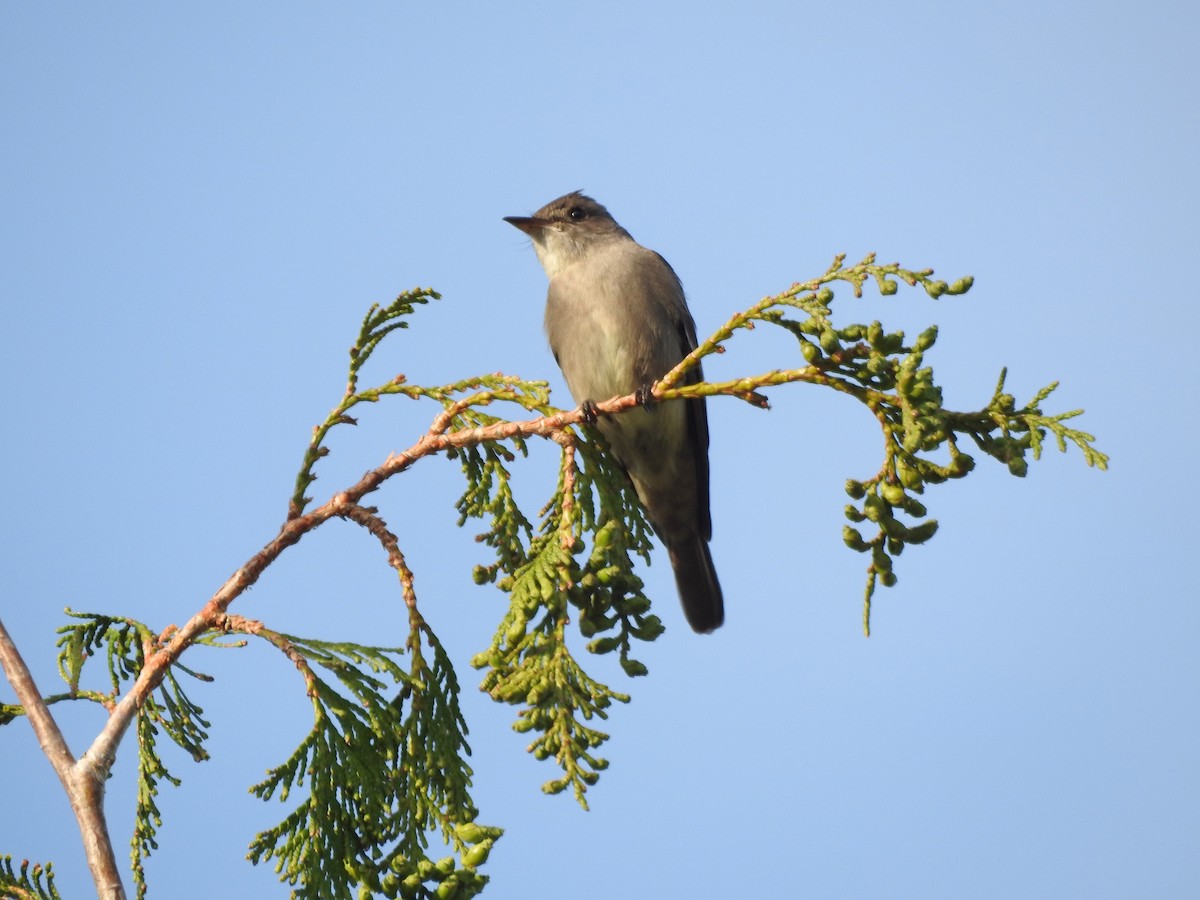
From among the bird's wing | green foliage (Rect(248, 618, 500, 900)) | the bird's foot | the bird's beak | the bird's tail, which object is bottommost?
green foliage (Rect(248, 618, 500, 900))

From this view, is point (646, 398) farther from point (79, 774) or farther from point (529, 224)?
point (529, 224)

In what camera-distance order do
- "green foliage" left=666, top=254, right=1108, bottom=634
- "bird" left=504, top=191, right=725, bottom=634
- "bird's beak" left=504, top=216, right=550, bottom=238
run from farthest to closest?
"bird's beak" left=504, top=216, right=550, bottom=238 → "bird" left=504, top=191, right=725, bottom=634 → "green foliage" left=666, top=254, right=1108, bottom=634

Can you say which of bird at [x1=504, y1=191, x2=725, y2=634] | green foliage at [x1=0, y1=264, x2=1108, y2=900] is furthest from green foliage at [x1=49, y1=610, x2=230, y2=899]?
bird at [x1=504, y1=191, x2=725, y2=634]

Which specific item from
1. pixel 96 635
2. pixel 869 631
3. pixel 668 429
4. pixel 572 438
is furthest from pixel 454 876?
pixel 668 429

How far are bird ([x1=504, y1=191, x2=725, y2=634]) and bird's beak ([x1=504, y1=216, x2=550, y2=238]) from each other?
0.57 m

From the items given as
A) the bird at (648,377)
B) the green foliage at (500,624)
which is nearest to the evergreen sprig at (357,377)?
the green foliage at (500,624)

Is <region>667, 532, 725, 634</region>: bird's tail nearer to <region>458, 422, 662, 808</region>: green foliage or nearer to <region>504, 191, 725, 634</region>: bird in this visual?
<region>504, 191, 725, 634</region>: bird

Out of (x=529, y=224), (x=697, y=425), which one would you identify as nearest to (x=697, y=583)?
(x=697, y=425)

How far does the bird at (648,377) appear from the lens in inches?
242

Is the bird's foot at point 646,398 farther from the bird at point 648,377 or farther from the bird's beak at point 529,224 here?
the bird's beak at point 529,224

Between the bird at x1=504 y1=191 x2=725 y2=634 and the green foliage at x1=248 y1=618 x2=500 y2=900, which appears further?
the bird at x1=504 y1=191 x2=725 y2=634

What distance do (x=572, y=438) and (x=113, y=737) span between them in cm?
164

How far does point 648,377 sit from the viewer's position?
6090 millimetres

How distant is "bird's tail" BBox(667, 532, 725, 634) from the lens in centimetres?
624
